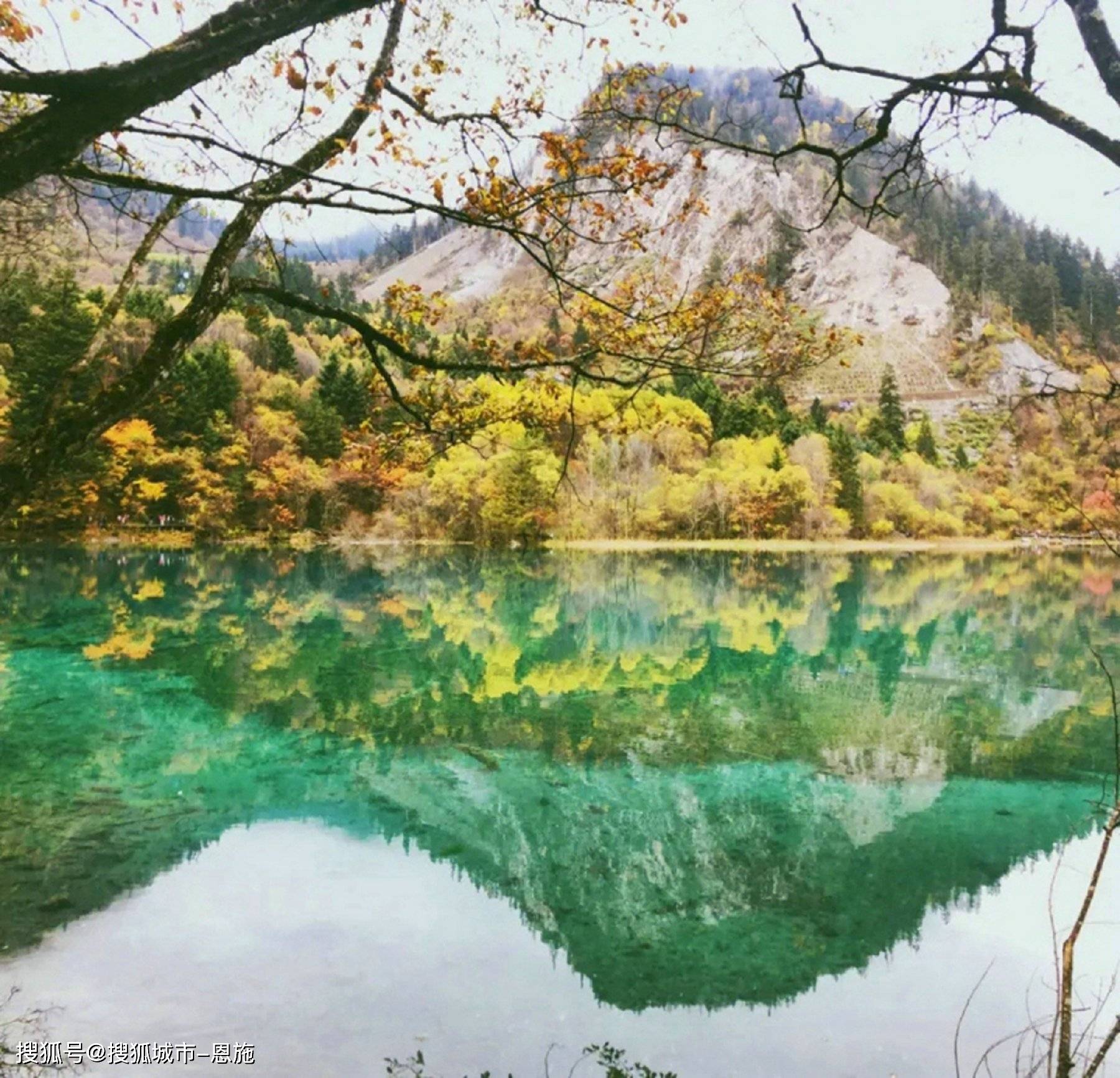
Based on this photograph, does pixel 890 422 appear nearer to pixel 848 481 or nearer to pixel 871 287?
pixel 848 481

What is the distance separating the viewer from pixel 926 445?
60.0 metres

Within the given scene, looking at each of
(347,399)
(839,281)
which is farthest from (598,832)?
(839,281)

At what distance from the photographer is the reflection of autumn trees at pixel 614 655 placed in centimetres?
977

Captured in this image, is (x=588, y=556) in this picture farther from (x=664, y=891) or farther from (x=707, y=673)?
(x=664, y=891)

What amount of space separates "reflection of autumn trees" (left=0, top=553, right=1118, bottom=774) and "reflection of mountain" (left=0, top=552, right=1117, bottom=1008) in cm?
8

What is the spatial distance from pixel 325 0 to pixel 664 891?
5177 mm

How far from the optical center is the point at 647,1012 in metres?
4.39

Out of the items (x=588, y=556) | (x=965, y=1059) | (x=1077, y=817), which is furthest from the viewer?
(x=588, y=556)

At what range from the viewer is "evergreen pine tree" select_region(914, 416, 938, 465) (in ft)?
194

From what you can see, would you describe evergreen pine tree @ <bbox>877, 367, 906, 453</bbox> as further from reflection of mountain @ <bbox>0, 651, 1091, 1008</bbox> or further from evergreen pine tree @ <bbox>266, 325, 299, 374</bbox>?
reflection of mountain @ <bbox>0, 651, 1091, 1008</bbox>

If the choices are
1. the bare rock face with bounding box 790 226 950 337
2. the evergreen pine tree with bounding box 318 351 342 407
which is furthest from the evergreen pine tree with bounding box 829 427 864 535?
the bare rock face with bounding box 790 226 950 337

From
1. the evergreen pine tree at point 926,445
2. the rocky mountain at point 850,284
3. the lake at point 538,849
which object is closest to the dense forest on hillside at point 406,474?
the evergreen pine tree at point 926,445

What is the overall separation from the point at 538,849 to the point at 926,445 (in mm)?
59967

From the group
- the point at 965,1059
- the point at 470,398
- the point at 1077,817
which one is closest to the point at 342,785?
the point at 470,398
